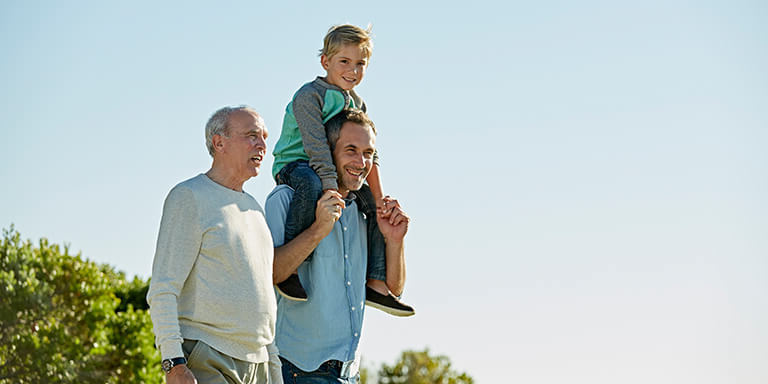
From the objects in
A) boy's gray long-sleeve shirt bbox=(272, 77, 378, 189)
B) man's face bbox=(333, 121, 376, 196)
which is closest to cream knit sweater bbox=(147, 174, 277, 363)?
boy's gray long-sleeve shirt bbox=(272, 77, 378, 189)

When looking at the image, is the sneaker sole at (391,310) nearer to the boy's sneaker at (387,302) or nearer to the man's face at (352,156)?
the boy's sneaker at (387,302)

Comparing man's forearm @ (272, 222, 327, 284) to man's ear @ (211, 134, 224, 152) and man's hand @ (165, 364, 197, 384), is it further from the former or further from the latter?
man's hand @ (165, 364, 197, 384)

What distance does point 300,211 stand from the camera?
499 cm

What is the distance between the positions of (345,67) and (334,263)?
1177mm

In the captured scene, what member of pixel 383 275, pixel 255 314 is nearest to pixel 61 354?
pixel 383 275

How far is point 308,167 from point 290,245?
529 millimetres

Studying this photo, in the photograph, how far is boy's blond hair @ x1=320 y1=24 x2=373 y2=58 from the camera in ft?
18.2

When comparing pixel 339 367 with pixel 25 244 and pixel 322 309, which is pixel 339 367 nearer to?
pixel 322 309

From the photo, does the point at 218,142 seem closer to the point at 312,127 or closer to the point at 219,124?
the point at 219,124

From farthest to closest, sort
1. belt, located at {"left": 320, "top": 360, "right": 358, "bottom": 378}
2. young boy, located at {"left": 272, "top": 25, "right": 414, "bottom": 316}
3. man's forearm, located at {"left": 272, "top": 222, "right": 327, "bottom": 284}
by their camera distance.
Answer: young boy, located at {"left": 272, "top": 25, "right": 414, "bottom": 316}
belt, located at {"left": 320, "top": 360, "right": 358, "bottom": 378}
man's forearm, located at {"left": 272, "top": 222, "right": 327, "bottom": 284}

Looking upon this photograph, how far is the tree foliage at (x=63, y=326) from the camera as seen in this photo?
14578mm

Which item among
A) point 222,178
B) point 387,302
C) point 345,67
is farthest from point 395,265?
point 222,178

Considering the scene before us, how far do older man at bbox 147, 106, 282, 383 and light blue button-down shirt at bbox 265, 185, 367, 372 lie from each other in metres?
0.61

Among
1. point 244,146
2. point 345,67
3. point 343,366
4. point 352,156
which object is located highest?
point 345,67
